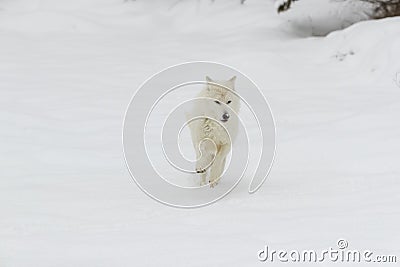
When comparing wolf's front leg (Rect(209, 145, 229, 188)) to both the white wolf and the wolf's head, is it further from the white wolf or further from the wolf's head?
the wolf's head

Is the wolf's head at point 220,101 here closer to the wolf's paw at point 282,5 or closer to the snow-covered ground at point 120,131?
the snow-covered ground at point 120,131

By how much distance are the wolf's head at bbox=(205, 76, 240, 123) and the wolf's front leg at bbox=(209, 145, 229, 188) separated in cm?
23

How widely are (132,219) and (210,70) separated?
5287mm

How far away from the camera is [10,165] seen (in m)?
7.18

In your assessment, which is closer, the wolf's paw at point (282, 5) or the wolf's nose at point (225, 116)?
the wolf's nose at point (225, 116)

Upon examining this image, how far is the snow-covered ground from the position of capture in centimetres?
477

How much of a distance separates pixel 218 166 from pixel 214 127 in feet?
1.01

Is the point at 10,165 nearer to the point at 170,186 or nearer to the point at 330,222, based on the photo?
the point at 170,186

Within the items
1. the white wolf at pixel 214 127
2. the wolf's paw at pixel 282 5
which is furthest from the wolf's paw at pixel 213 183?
the wolf's paw at pixel 282 5

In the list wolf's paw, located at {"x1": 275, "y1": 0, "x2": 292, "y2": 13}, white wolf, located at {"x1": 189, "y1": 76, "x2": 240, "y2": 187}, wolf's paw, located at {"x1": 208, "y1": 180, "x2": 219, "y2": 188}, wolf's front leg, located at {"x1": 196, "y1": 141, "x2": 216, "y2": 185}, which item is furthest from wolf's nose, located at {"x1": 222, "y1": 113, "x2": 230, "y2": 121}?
wolf's paw, located at {"x1": 275, "y1": 0, "x2": 292, "y2": 13}

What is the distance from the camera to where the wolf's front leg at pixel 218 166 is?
6160mm

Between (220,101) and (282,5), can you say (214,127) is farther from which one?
(282,5)

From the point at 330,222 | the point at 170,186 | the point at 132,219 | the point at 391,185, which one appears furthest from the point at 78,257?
the point at 391,185

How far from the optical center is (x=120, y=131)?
8.61 meters
